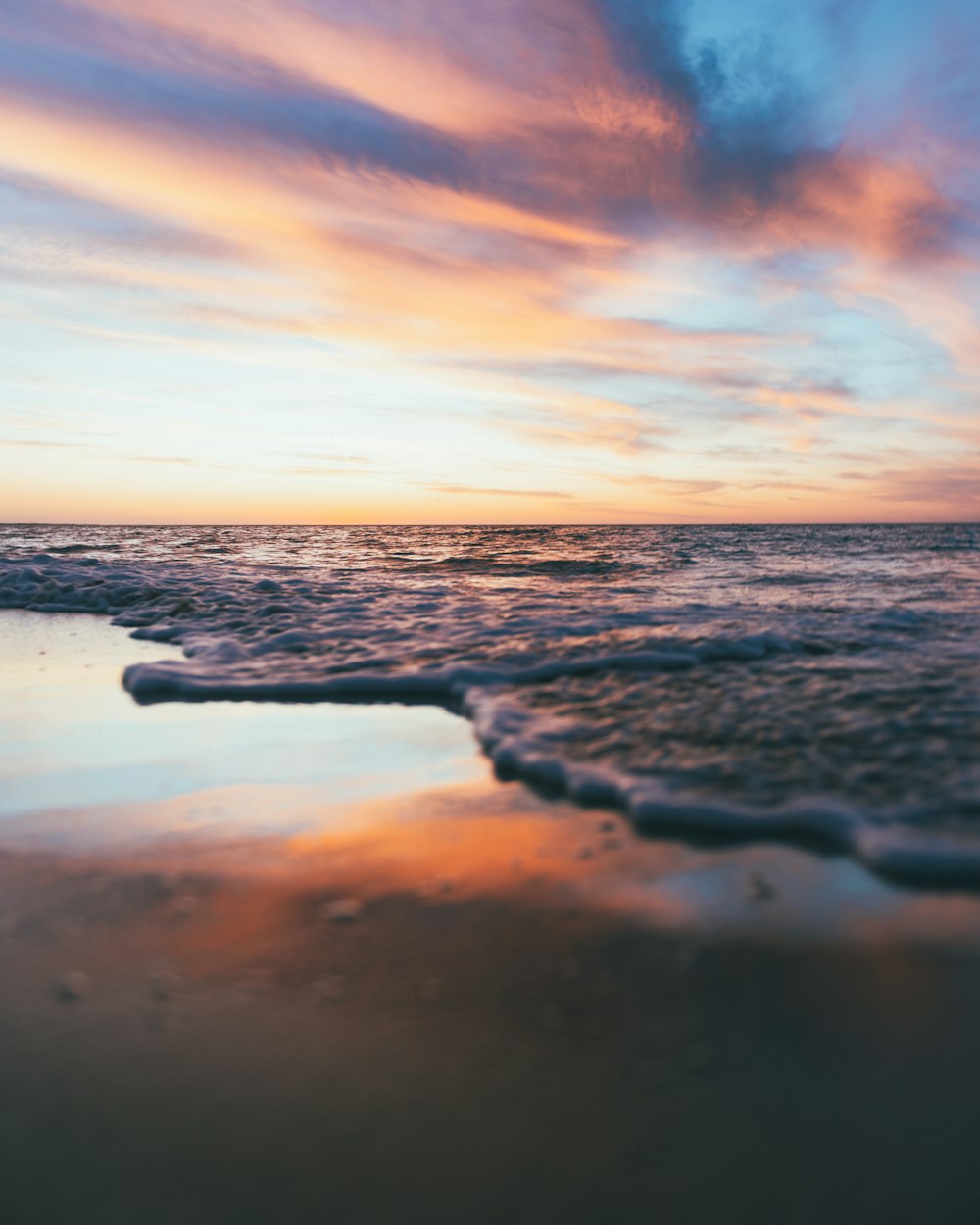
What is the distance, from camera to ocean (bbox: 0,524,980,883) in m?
2.56

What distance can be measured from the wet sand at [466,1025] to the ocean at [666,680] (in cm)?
36

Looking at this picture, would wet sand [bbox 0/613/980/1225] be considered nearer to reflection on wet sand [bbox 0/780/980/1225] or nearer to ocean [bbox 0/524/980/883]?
reflection on wet sand [bbox 0/780/980/1225]

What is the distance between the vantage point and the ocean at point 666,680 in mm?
2562

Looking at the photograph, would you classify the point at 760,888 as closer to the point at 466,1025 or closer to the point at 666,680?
the point at 466,1025

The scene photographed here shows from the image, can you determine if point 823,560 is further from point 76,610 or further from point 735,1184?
point 735,1184

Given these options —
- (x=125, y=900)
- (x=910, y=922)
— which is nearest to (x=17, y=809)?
(x=125, y=900)

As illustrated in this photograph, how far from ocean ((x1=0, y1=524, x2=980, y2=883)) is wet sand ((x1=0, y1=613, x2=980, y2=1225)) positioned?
1.19 feet

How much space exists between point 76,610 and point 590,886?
8373mm

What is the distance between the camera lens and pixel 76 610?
28.4 feet

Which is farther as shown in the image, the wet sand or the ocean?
the ocean

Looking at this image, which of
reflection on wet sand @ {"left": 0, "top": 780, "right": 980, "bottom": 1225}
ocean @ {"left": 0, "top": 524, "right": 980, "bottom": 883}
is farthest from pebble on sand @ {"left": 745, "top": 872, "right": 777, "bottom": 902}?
ocean @ {"left": 0, "top": 524, "right": 980, "bottom": 883}

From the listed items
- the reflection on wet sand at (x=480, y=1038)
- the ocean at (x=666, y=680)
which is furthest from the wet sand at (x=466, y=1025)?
the ocean at (x=666, y=680)

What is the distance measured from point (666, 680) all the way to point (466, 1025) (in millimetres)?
3271

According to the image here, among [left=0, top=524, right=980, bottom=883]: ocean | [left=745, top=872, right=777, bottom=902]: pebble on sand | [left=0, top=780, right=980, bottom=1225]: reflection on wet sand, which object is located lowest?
[left=0, top=780, right=980, bottom=1225]: reflection on wet sand
